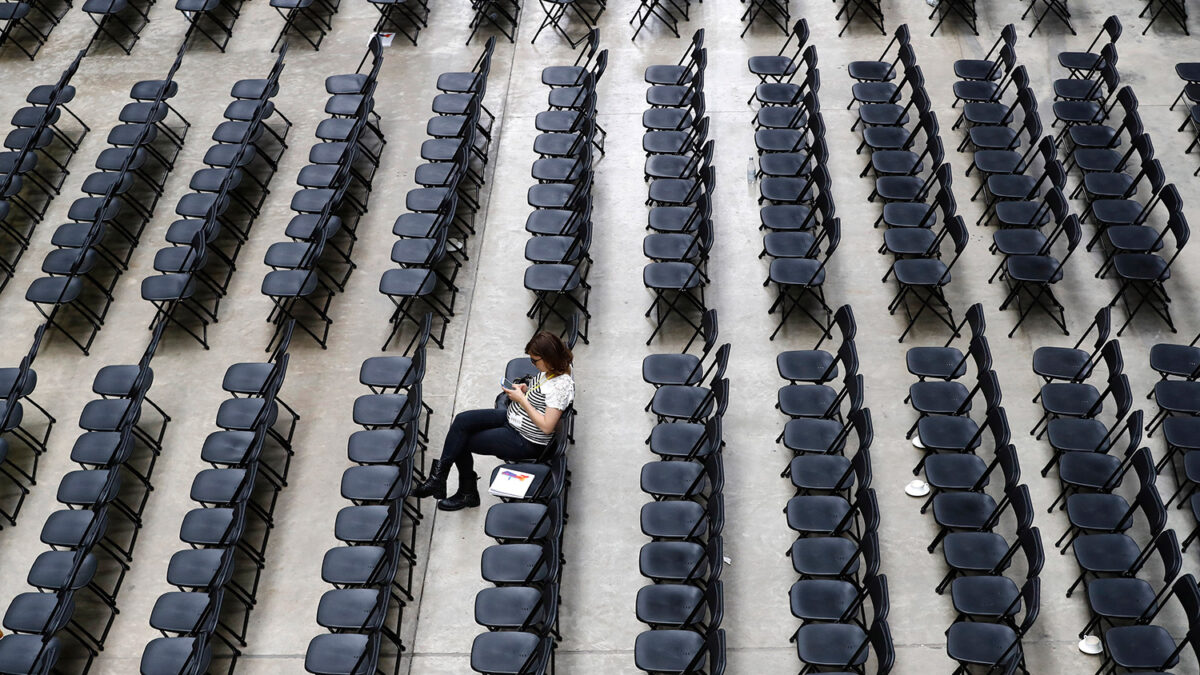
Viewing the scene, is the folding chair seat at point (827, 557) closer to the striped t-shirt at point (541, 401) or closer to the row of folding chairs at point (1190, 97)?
the striped t-shirt at point (541, 401)

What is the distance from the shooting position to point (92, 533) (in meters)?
7.29

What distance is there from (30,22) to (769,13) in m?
8.18

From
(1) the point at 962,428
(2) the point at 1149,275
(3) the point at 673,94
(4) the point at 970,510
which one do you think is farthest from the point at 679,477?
(3) the point at 673,94

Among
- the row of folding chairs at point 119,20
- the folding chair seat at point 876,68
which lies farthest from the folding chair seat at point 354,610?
the row of folding chairs at point 119,20

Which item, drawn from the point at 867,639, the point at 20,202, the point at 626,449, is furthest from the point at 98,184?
the point at 867,639

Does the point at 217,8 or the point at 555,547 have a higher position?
the point at 217,8

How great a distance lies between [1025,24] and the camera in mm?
11711

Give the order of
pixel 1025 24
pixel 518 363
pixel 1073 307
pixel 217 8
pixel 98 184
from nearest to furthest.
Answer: pixel 518 363 → pixel 1073 307 → pixel 98 184 → pixel 1025 24 → pixel 217 8

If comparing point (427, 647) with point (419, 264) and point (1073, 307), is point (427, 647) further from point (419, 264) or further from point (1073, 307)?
point (1073, 307)

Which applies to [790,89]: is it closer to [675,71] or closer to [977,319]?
[675,71]

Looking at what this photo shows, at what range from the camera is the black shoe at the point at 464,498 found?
754 cm

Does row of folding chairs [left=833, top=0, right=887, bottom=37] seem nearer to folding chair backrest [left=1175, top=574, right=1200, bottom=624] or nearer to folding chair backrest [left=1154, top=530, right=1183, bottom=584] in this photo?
folding chair backrest [left=1154, top=530, right=1183, bottom=584]

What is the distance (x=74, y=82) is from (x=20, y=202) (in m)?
2.03

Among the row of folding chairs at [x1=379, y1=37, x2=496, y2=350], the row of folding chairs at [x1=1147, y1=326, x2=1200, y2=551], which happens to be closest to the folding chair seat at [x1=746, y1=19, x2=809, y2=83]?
the row of folding chairs at [x1=379, y1=37, x2=496, y2=350]
